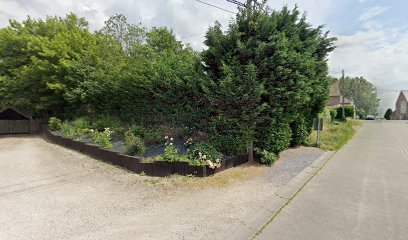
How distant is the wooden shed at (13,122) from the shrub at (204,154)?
62.5ft

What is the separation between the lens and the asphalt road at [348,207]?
317cm

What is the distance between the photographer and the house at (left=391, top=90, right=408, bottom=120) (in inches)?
1991

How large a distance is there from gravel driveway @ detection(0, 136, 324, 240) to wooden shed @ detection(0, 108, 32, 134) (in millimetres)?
13362

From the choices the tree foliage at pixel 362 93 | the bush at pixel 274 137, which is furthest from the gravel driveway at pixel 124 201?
the tree foliage at pixel 362 93

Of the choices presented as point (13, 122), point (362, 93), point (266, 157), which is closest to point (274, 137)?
point (266, 157)

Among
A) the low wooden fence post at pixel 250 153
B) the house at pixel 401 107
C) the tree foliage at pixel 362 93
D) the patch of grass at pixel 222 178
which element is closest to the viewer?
the patch of grass at pixel 222 178

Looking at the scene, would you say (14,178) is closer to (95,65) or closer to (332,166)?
(95,65)

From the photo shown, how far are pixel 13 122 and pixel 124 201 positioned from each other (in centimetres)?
1914

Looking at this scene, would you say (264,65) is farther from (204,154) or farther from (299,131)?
(299,131)

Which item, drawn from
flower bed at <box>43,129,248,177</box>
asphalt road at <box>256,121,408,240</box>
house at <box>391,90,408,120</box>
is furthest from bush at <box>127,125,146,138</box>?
house at <box>391,90,408,120</box>

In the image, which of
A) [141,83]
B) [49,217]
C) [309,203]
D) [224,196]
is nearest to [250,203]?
[224,196]

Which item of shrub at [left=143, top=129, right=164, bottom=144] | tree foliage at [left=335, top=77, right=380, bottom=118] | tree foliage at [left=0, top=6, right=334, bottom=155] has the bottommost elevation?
shrub at [left=143, top=129, right=164, bottom=144]

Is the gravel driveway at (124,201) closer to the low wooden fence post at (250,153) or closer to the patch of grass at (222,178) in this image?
the patch of grass at (222,178)

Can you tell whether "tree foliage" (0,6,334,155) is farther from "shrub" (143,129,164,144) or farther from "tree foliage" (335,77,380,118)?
"tree foliage" (335,77,380,118)
